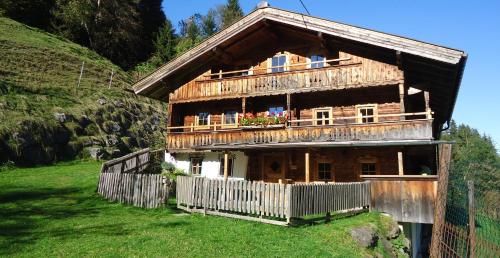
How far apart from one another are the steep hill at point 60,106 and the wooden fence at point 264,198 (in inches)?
554

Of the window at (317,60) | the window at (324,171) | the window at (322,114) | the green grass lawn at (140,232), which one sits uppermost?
the window at (317,60)

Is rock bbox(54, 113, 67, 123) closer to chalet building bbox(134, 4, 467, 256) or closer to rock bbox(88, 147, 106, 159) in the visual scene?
rock bbox(88, 147, 106, 159)

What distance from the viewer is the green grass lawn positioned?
9016mm

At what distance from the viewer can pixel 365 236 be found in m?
11.6

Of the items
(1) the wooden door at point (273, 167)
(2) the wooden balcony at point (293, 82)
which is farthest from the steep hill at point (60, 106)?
(1) the wooden door at point (273, 167)

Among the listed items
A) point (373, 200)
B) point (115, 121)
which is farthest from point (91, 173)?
point (373, 200)

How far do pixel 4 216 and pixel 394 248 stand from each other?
12.9 metres

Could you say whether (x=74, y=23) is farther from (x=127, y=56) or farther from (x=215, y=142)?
(x=215, y=142)

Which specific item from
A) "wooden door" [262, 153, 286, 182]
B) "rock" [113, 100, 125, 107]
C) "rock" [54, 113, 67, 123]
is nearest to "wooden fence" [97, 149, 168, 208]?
"wooden door" [262, 153, 286, 182]

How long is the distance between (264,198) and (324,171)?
401 inches

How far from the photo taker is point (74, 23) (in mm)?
48969

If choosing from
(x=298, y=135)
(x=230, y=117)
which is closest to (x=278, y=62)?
(x=230, y=117)

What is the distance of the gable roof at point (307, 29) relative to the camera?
1781cm

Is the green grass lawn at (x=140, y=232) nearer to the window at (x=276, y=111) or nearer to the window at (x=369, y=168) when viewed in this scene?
Result: the window at (x=369, y=168)
